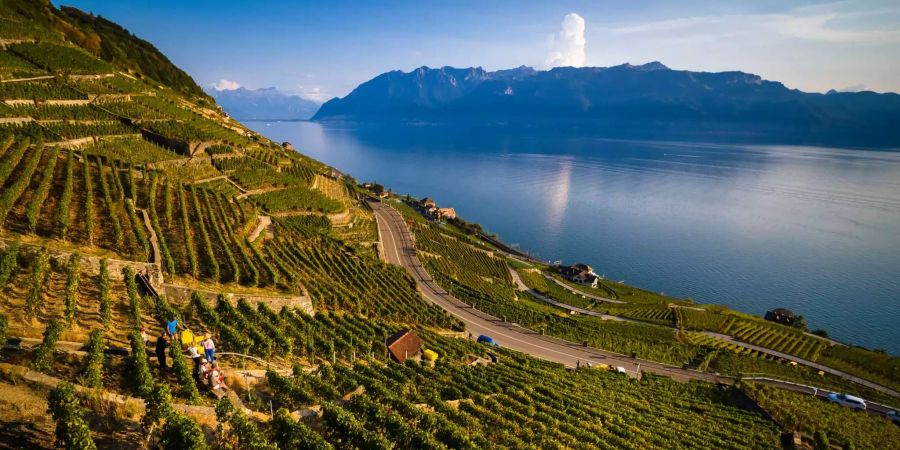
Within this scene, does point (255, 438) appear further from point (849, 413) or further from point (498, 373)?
point (849, 413)

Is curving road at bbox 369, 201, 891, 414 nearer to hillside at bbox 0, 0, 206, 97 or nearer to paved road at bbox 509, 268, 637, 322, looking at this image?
paved road at bbox 509, 268, 637, 322

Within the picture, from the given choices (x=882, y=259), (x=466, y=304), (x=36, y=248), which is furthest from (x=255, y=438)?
(x=882, y=259)

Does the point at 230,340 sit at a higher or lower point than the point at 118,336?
Result: lower

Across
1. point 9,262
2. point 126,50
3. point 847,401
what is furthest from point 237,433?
point 126,50

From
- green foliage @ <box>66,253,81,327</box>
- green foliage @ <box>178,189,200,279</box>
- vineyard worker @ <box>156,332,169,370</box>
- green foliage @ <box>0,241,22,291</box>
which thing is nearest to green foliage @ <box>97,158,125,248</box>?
green foliage @ <box>178,189,200,279</box>

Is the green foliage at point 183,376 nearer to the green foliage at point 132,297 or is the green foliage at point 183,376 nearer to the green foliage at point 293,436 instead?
the green foliage at point 293,436

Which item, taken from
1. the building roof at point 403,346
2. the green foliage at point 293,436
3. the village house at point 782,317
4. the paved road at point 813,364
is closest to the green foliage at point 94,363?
the green foliage at point 293,436

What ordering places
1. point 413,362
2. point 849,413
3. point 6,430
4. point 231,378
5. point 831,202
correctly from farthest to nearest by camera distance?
point 831,202, point 849,413, point 413,362, point 231,378, point 6,430
